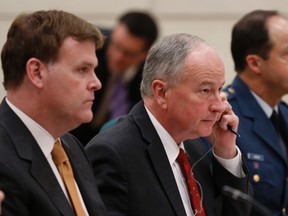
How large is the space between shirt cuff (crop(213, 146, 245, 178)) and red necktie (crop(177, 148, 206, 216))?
161 mm

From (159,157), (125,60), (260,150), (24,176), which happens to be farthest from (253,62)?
(24,176)

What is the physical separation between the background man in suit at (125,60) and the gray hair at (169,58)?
6.19 ft

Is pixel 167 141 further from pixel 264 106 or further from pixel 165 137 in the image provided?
pixel 264 106

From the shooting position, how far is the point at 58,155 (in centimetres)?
269

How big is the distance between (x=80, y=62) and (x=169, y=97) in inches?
17.4

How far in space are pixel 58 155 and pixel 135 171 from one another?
303mm

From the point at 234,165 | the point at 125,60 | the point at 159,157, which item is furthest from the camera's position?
the point at 125,60

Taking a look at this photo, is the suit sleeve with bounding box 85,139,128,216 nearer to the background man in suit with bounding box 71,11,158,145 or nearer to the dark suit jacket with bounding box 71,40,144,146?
the dark suit jacket with bounding box 71,40,144,146

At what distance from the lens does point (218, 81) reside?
2.97m

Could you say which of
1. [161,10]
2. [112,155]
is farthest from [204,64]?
[161,10]

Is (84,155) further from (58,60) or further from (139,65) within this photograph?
(139,65)

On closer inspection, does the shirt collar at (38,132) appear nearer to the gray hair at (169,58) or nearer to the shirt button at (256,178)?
the gray hair at (169,58)

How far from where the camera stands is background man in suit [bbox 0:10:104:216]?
255 centimetres

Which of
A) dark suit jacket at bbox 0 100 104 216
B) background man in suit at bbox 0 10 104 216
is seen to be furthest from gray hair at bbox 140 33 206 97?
dark suit jacket at bbox 0 100 104 216
